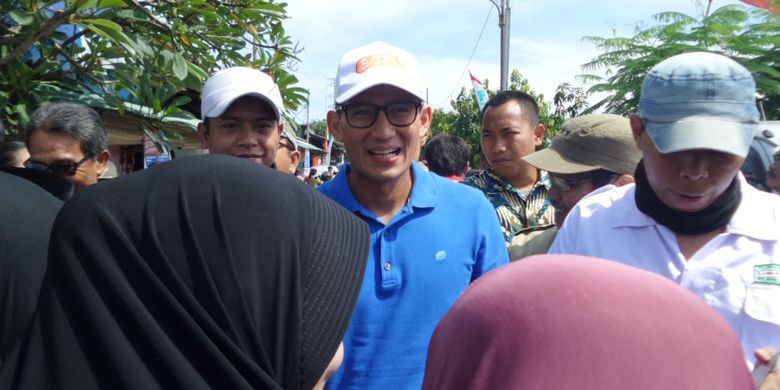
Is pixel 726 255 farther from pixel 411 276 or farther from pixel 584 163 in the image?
→ pixel 584 163

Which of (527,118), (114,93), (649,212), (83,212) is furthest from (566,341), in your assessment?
(114,93)

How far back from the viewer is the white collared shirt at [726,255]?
1.54m

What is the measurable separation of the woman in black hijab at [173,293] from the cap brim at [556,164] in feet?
5.49

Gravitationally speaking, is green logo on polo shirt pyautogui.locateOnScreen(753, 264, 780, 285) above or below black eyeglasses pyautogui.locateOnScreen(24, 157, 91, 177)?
below

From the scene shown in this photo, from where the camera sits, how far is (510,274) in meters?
0.87

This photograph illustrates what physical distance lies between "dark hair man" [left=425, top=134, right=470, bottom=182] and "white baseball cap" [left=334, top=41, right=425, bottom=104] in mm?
3240

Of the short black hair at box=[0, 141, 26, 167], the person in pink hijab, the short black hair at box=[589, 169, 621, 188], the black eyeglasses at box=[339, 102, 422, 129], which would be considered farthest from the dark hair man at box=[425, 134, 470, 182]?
the person in pink hijab

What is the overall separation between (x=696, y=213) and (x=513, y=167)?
6.09 feet

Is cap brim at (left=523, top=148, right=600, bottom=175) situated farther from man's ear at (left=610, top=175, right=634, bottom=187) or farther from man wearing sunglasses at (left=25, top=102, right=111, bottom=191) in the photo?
man wearing sunglasses at (left=25, top=102, right=111, bottom=191)

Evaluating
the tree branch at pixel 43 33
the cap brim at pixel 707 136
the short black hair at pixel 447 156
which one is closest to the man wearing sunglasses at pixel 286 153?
the tree branch at pixel 43 33

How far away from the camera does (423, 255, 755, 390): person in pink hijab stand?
76 centimetres

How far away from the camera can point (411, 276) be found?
1935 millimetres

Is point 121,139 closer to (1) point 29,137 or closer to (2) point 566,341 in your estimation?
(1) point 29,137

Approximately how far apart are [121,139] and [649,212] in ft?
23.3
